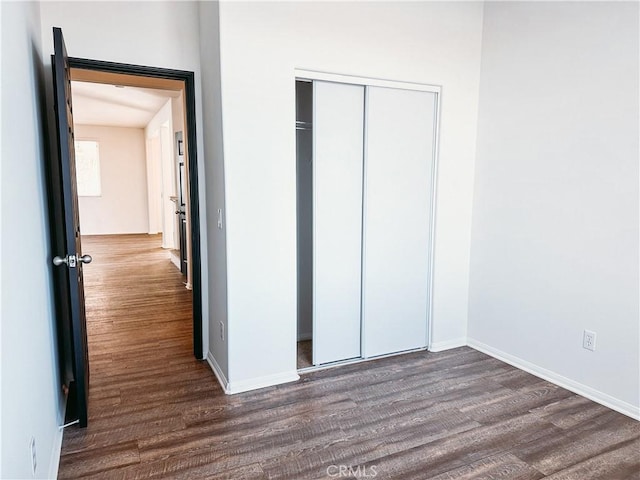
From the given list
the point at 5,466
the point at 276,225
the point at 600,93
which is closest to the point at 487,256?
the point at 600,93

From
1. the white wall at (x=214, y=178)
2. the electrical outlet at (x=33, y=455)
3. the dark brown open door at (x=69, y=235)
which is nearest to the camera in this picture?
the electrical outlet at (x=33, y=455)

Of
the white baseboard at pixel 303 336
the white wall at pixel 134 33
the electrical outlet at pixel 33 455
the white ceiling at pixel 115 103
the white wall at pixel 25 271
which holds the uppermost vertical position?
the white ceiling at pixel 115 103

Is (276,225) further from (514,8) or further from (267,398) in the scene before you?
(514,8)

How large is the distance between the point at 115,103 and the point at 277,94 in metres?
6.03

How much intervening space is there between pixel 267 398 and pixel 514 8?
10.1ft

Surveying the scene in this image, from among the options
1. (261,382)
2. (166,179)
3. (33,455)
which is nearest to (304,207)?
(261,382)

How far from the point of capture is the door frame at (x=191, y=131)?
2.66 metres

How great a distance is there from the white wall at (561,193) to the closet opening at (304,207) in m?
1.31

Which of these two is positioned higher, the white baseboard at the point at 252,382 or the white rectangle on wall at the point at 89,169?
the white rectangle on wall at the point at 89,169

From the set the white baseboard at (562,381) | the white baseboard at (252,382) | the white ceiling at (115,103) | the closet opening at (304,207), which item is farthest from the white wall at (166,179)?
the white baseboard at (562,381)

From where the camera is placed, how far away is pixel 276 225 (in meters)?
2.70

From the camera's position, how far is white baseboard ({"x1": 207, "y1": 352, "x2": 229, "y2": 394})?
2707 mm

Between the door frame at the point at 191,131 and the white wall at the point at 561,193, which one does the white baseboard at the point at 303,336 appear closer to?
the door frame at the point at 191,131

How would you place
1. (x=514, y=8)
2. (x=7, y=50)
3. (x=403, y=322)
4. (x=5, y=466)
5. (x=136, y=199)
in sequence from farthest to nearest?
(x=136, y=199)
(x=403, y=322)
(x=514, y=8)
(x=7, y=50)
(x=5, y=466)
